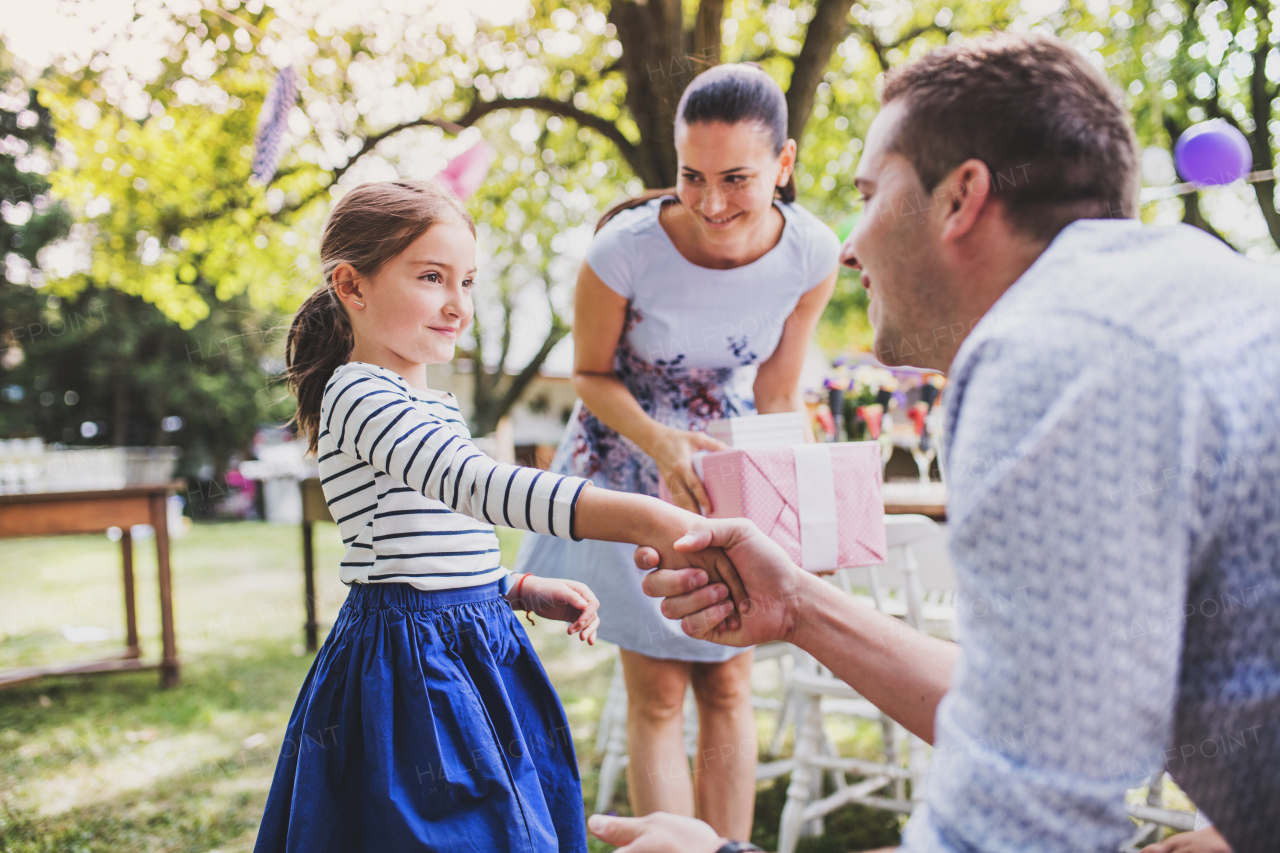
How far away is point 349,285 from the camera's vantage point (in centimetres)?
157

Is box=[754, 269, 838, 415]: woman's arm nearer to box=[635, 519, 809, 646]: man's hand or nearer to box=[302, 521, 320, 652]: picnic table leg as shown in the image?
box=[635, 519, 809, 646]: man's hand

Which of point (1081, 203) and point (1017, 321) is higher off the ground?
point (1081, 203)

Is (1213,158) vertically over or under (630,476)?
over

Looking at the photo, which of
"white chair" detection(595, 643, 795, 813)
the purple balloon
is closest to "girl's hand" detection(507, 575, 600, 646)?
"white chair" detection(595, 643, 795, 813)

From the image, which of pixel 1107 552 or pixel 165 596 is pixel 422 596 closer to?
pixel 1107 552

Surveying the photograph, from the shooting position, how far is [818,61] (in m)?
4.76

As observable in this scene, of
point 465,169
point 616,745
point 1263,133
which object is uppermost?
point 1263,133

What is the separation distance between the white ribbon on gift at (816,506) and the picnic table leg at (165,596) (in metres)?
4.03

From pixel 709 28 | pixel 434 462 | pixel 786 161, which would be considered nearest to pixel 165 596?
pixel 434 462

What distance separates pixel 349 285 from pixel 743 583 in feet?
2.99

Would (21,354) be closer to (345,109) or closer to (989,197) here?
(345,109)

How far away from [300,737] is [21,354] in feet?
65.6

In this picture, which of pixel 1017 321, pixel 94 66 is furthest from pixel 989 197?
pixel 94 66

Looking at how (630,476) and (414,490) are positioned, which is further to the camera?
(630,476)
